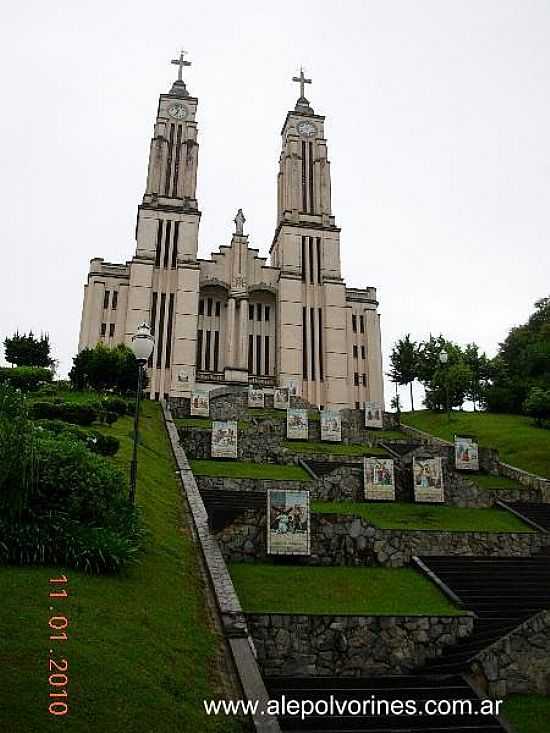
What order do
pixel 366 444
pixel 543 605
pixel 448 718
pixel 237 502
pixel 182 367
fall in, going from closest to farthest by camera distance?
1. pixel 448 718
2. pixel 543 605
3. pixel 237 502
4. pixel 366 444
5. pixel 182 367

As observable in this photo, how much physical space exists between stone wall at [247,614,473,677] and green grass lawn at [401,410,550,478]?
1745 cm

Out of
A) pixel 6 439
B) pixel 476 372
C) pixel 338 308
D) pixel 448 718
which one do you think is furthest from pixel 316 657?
pixel 476 372

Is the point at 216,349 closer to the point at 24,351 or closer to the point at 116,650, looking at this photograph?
the point at 24,351

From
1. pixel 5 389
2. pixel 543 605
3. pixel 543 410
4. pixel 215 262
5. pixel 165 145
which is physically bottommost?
pixel 543 605

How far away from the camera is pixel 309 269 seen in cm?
5188

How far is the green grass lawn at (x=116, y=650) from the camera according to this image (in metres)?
5.77

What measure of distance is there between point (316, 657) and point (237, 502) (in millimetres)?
7145

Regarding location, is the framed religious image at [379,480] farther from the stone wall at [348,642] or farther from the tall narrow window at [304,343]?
the tall narrow window at [304,343]

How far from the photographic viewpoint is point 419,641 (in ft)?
36.3

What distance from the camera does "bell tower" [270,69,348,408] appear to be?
158 ft

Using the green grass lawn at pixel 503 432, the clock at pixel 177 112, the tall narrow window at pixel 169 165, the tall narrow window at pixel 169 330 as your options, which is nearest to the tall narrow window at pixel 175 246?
the tall narrow window at pixel 169 330

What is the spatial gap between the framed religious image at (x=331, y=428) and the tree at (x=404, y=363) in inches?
1000

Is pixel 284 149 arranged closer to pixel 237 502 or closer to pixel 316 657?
pixel 237 502

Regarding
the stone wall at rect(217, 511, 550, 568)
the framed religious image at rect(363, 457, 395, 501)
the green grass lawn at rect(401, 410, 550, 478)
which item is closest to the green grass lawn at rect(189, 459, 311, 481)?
the framed religious image at rect(363, 457, 395, 501)
